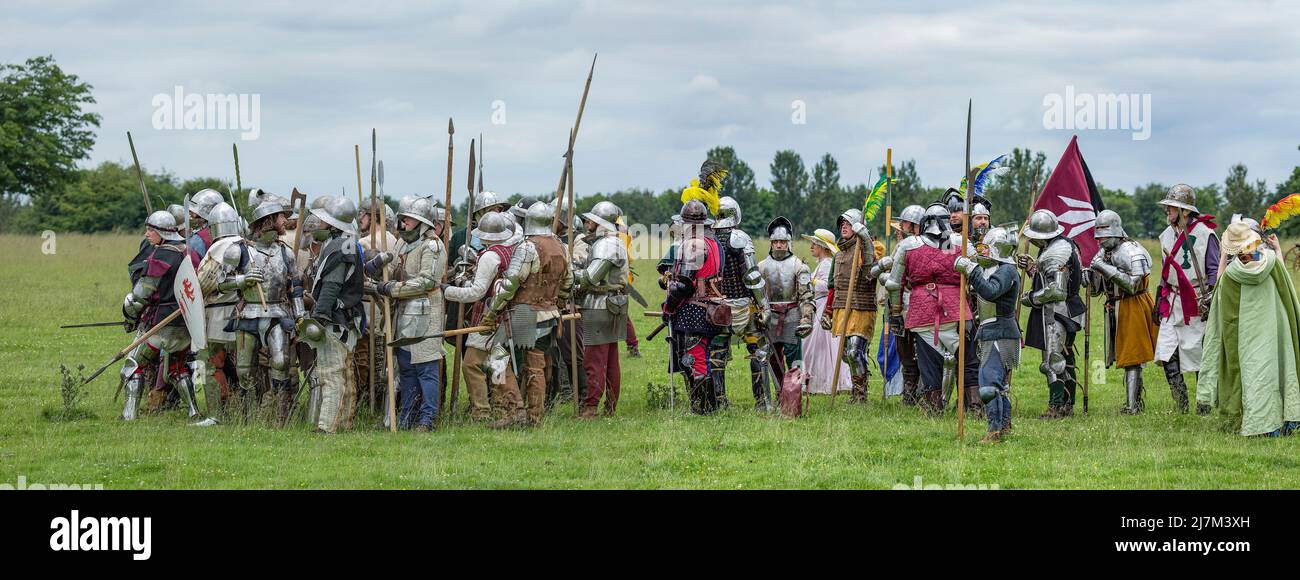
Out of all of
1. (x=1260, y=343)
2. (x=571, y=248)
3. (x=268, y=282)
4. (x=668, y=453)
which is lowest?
(x=668, y=453)

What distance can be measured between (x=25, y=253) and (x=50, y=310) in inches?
513

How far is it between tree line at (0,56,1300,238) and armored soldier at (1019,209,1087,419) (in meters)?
17.3

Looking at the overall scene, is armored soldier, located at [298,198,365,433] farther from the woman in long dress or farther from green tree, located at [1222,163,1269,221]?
green tree, located at [1222,163,1269,221]

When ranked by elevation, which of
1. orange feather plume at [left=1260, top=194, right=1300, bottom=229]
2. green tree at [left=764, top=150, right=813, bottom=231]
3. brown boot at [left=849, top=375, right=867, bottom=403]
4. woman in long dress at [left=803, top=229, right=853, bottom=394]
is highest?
green tree at [left=764, top=150, right=813, bottom=231]

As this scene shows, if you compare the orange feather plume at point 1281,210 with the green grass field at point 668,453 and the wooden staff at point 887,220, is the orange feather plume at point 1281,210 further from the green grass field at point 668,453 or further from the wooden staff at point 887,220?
the wooden staff at point 887,220

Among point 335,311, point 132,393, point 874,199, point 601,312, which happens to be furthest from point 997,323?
point 132,393

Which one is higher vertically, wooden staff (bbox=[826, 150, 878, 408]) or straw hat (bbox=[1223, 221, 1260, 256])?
straw hat (bbox=[1223, 221, 1260, 256])

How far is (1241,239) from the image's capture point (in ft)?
31.2

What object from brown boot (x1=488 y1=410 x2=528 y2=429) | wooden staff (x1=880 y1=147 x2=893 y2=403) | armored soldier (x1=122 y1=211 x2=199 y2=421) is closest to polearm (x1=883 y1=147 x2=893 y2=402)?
wooden staff (x1=880 y1=147 x2=893 y2=403)

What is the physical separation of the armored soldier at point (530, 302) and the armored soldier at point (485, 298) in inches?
2.8

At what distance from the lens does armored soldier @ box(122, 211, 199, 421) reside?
10.5 meters

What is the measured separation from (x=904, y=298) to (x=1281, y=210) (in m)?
3.12

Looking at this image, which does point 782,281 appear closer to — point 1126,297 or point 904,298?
A: point 904,298

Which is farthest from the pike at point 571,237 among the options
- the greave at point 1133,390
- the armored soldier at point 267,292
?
the greave at point 1133,390
